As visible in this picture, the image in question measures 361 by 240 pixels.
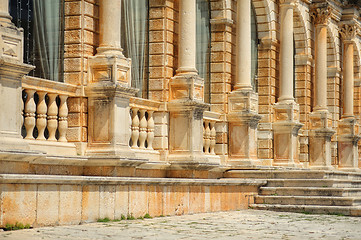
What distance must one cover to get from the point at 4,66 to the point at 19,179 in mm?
1653

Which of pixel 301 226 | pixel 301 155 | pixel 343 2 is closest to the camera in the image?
pixel 301 226

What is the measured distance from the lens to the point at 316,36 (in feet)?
86.9

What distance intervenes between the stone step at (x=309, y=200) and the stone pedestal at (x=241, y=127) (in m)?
1.88

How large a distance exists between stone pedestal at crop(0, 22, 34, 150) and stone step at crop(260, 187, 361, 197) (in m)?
7.92

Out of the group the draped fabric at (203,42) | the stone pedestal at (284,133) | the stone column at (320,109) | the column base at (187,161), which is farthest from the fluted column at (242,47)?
the stone column at (320,109)

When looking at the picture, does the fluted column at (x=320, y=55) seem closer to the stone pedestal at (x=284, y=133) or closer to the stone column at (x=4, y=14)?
the stone pedestal at (x=284, y=133)

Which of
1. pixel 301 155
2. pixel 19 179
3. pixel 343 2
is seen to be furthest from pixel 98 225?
pixel 343 2

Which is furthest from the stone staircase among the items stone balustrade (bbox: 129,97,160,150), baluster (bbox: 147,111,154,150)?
stone balustrade (bbox: 129,97,160,150)

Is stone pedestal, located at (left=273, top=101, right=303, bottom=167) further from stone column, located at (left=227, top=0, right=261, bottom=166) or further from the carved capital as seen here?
the carved capital

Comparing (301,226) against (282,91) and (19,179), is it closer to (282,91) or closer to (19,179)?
(19,179)

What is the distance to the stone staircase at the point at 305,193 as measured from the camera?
16641mm

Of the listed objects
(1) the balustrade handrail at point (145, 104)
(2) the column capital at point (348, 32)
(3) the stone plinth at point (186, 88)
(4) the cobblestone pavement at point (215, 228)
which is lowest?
(4) the cobblestone pavement at point (215, 228)

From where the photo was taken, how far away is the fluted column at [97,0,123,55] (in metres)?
14.3

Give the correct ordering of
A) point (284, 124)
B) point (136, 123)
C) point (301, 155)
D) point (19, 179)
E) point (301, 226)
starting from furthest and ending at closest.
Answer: point (301, 155) → point (284, 124) → point (136, 123) → point (301, 226) → point (19, 179)
